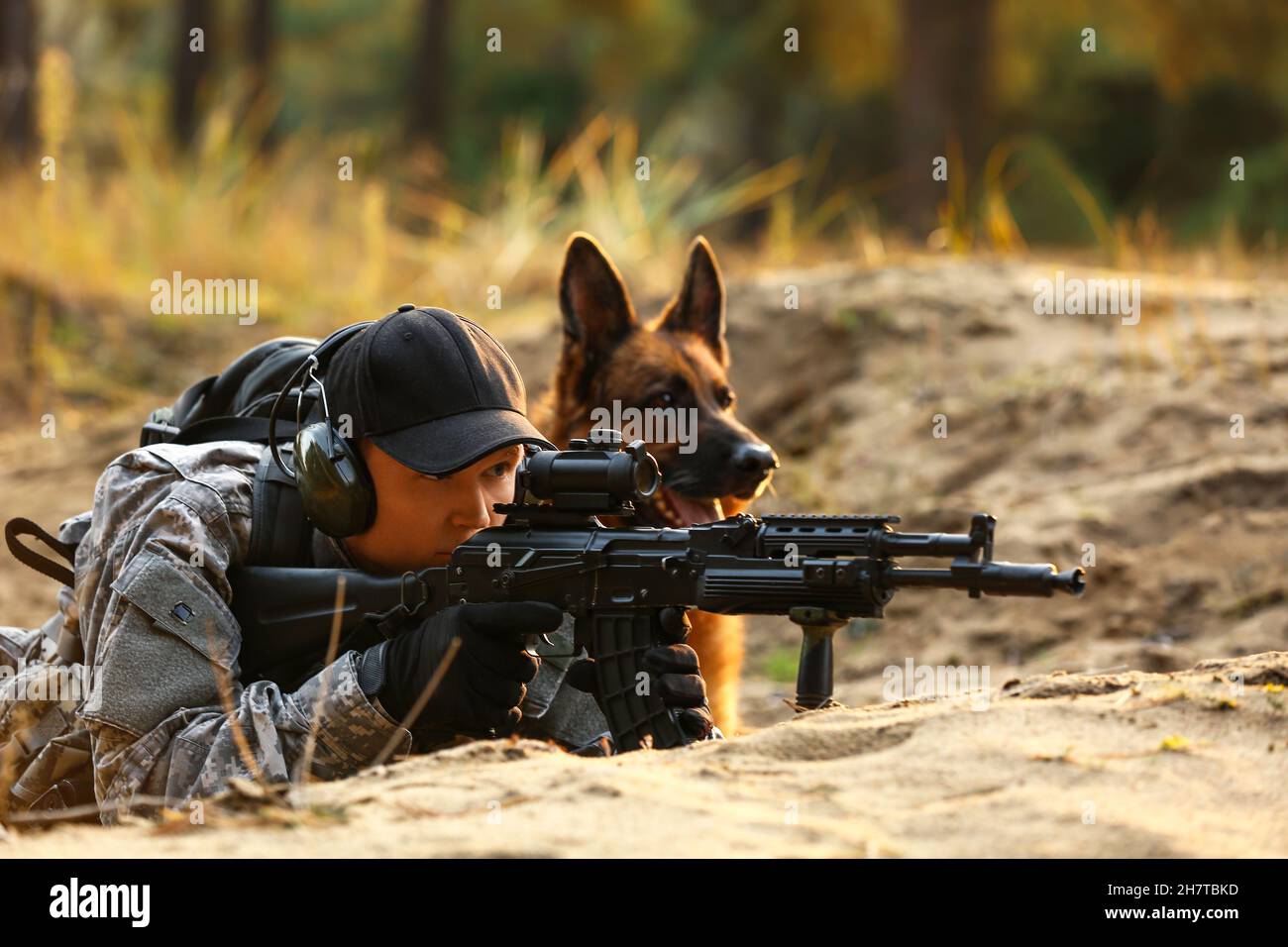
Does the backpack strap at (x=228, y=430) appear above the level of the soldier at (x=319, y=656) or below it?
above

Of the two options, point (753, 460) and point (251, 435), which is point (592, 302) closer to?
point (753, 460)

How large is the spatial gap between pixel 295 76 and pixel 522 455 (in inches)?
1224

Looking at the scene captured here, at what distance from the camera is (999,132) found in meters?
24.3

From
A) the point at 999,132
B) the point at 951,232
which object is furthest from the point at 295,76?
the point at 951,232

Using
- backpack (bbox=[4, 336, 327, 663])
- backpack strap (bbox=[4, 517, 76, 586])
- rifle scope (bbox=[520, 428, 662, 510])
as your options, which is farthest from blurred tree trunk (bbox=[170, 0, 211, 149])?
rifle scope (bbox=[520, 428, 662, 510])

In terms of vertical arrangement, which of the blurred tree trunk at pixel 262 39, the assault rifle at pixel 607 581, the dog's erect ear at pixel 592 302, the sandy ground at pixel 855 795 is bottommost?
the sandy ground at pixel 855 795

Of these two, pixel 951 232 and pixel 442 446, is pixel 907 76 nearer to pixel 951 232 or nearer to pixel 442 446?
pixel 951 232

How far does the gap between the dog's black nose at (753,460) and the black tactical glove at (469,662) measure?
6.67 feet

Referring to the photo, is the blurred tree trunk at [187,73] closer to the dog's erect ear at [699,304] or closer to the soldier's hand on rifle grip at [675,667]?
the dog's erect ear at [699,304]

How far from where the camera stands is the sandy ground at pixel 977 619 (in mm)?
3006

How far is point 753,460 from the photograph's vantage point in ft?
19.2

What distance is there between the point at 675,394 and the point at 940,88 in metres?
10.7

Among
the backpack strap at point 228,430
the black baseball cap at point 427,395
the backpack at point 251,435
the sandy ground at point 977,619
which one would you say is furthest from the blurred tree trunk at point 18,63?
the black baseball cap at point 427,395

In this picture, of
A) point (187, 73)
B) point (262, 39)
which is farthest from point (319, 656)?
point (262, 39)
